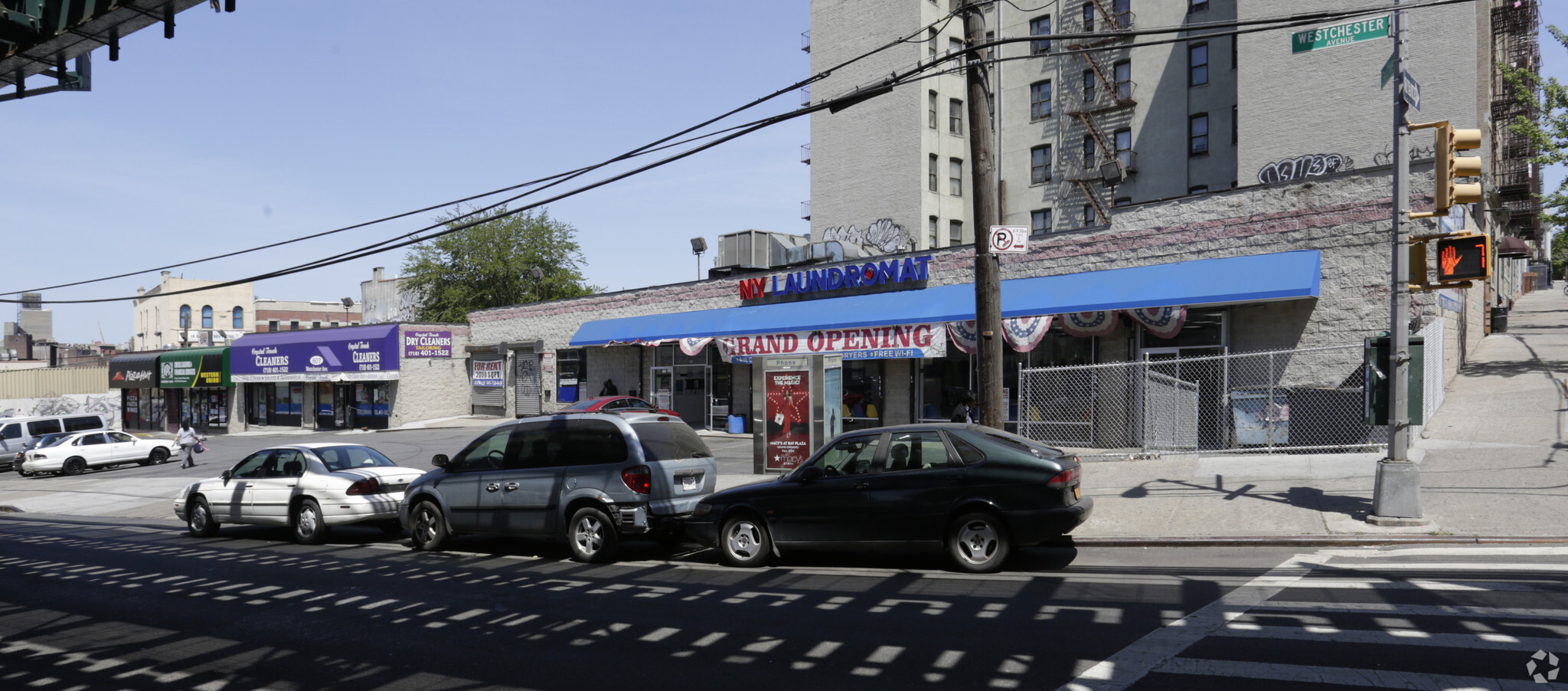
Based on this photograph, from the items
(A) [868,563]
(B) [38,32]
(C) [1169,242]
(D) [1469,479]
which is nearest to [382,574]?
(A) [868,563]

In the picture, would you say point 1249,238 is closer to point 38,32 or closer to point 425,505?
point 425,505

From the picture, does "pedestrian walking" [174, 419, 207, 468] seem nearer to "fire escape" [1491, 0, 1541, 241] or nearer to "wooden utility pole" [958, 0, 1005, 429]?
"wooden utility pole" [958, 0, 1005, 429]

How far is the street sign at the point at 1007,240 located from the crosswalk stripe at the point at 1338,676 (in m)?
6.96

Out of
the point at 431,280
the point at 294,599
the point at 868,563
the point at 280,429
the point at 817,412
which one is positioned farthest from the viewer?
the point at 431,280

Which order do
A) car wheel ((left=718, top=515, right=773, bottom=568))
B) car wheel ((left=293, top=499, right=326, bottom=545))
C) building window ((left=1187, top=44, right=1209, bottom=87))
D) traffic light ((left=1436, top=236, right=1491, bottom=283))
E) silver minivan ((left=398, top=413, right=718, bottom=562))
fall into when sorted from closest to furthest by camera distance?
traffic light ((left=1436, top=236, right=1491, bottom=283)), car wheel ((left=718, top=515, right=773, bottom=568)), silver minivan ((left=398, top=413, right=718, bottom=562)), car wheel ((left=293, top=499, right=326, bottom=545)), building window ((left=1187, top=44, right=1209, bottom=87))

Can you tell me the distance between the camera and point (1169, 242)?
19.7 m

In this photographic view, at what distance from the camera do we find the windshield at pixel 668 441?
1112 centimetres

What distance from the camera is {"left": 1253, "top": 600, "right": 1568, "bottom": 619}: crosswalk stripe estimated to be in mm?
6648

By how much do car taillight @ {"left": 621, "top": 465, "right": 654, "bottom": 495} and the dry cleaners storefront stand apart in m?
29.3

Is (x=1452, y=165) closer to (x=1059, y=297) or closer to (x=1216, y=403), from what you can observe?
(x=1216, y=403)

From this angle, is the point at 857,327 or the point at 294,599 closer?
the point at 294,599

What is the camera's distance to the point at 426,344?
37938mm

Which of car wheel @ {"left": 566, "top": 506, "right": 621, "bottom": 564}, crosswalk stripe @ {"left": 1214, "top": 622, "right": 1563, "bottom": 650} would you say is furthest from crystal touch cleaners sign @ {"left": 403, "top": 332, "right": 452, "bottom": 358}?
crosswalk stripe @ {"left": 1214, "top": 622, "right": 1563, "bottom": 650}

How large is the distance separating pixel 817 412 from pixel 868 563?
6207mm
